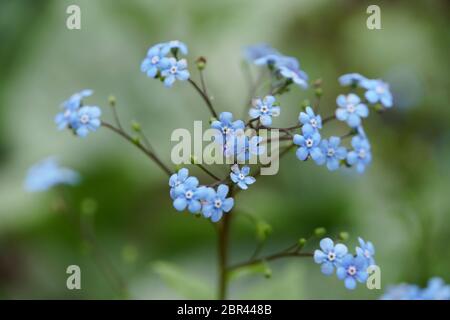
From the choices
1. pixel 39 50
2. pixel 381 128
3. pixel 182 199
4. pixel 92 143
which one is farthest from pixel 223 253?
pixel 39 50

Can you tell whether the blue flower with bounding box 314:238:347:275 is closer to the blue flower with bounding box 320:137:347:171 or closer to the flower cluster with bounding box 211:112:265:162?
the blue flower with bounding box 320:137:347:171

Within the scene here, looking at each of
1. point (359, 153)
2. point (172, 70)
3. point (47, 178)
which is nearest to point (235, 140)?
point (172, 70)

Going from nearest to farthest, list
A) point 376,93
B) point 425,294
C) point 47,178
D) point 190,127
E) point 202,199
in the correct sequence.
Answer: point 202,199 < point 376,93 < point 425,294 < point 47,178 < point 190,127

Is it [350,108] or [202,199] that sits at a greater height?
[350,108]

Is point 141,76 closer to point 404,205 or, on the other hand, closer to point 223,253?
point 404,205

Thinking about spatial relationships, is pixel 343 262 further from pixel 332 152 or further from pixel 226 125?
pixel 226 125

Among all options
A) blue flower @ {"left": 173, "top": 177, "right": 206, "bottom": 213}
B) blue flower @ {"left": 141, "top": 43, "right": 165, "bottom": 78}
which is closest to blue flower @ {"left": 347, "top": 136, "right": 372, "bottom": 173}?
blue flower @ {"left": 173, "top": 177, "right": 206, "bottom": 213}
